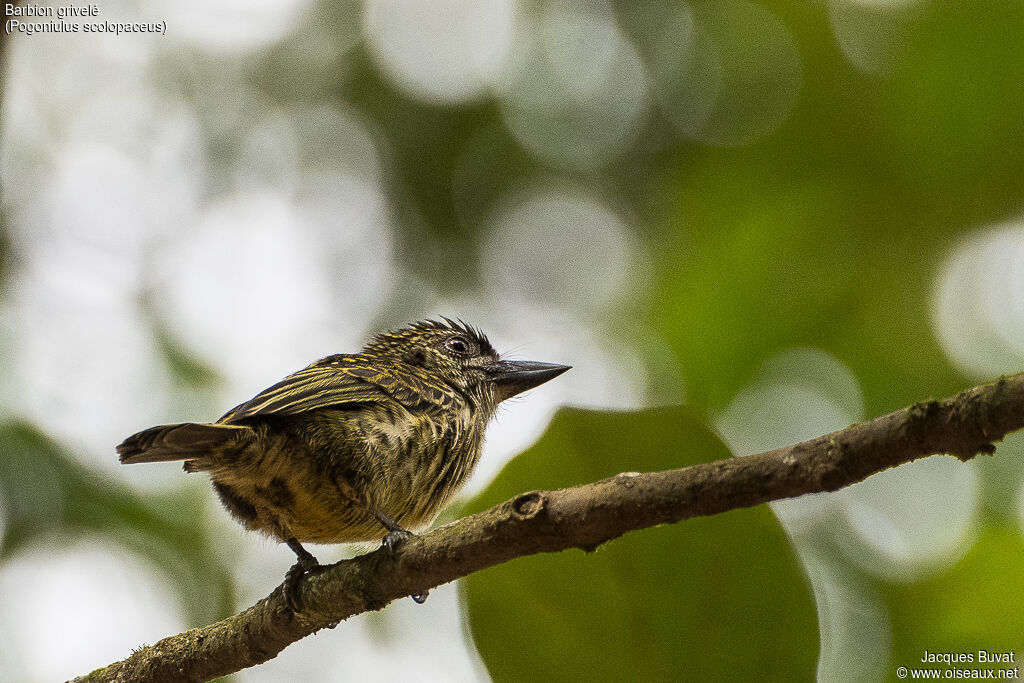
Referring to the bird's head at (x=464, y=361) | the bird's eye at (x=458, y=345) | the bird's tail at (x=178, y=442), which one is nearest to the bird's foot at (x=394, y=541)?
the bird's tail at (x=178, y=442)

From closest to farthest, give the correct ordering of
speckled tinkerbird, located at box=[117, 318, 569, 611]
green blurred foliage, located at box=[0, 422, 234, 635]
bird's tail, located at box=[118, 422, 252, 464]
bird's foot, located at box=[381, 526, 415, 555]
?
bird's foot, located at box=[381, 526, 415, 555]
bird's tail, located at box=[118, 422, 252, 464]
speckled tinkerbird, located at box=[117, 318, 569, 611]
green blurred foliage, located at box=[0, 422, 234, 635]

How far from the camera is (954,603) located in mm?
1591

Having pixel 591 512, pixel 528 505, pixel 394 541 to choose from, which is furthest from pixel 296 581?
pixel 591 512

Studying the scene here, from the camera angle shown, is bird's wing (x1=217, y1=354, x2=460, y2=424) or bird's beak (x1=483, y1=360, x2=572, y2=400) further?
bird's beak (x1=483, y1=360, x2=572, y2=400)

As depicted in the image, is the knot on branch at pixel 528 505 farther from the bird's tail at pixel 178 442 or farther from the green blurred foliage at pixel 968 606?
the bird's tail at pixel 178 442

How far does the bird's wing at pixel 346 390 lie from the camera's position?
2789mm

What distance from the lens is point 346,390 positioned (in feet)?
9.84

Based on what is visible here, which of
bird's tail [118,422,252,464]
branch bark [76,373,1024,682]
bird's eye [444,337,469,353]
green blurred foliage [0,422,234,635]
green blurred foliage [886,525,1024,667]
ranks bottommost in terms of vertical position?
green blurred foliage [886,525,1024,667]

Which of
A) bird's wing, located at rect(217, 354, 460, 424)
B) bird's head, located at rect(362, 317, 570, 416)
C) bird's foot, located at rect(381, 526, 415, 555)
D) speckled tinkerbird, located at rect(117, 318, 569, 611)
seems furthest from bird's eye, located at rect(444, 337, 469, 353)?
bird's foot, located at rect(381, 526, 415, 555)

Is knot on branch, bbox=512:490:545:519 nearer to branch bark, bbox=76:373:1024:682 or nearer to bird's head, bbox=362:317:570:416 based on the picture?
branch bark, bbox=76:373:1024:682

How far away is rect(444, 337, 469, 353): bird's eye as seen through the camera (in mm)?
4168

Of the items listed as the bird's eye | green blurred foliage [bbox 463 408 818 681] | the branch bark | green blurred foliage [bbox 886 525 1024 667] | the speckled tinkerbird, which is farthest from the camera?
the bird's eye

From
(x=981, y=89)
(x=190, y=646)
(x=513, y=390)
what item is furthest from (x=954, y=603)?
(x=513, y=390)

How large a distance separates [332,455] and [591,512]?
1.46 metres
